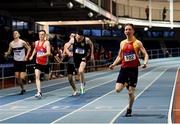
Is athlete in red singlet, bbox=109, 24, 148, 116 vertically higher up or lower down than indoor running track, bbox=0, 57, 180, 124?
higher up

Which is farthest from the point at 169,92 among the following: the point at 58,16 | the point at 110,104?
the point at 58,16

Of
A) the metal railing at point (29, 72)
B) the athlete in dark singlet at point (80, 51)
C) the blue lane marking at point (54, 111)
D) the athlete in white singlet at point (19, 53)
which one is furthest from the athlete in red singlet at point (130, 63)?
the metal railing at point (29, 72)

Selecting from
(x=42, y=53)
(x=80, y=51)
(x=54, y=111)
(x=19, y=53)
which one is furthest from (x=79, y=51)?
(x=54, y=111)

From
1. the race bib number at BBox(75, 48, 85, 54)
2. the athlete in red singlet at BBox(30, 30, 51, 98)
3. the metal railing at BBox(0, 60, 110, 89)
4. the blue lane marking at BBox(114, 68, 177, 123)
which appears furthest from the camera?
the metal railing at BBox(0, 60, 110, 89)

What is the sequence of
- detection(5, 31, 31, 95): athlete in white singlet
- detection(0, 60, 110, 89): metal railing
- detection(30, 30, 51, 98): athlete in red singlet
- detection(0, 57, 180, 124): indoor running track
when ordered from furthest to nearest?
detection(0, 60, 110, 89): metal railing, detection(5, 31, 31, 95): athlete in white singlet, detection(30, 30, 51, 98): athlete in red singlet, detection(0, 57, 180, 124): indoor running track

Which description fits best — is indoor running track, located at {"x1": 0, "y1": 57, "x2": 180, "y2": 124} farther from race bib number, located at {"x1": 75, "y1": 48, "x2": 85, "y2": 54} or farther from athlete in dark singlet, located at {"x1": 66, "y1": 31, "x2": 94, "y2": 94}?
race bib number, located at {"x1": 75, "y1": 48, "x2": 85, "y2": 54}

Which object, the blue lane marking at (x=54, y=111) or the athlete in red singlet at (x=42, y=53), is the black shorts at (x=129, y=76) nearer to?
the blue lane marking at (x=54, y=111)

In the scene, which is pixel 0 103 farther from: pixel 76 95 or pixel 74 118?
pixel 74 118

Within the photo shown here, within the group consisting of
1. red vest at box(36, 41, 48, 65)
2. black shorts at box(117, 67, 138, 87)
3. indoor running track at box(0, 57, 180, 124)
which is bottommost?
indoor running track at box(0, 57, 180, 124)

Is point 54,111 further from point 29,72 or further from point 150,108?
point 29,72

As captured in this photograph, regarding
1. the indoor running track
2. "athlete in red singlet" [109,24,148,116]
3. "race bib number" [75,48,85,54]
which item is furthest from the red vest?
"athlete in red singlet" [109,24,148,116]

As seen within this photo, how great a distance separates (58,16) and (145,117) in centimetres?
2503

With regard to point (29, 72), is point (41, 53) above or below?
above

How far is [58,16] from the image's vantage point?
35625mm
